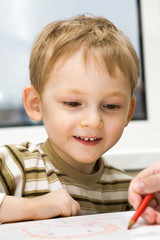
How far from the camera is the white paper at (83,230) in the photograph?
1.55ft

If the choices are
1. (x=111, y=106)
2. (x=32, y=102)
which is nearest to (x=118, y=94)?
Result: (x=111, y=106)

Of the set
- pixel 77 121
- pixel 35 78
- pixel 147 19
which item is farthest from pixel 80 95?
pixel 147 19

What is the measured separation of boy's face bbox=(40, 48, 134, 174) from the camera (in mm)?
691

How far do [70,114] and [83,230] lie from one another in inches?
10.6

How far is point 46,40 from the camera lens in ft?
2.60

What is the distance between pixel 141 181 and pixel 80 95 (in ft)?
0.67

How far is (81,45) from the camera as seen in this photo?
73cm

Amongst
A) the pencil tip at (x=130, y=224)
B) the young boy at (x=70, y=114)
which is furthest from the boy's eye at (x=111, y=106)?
the pencil tip at (x=130, y=224)

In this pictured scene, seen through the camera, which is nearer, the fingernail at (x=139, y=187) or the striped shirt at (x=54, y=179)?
the fingernail at (x=139, y=187)

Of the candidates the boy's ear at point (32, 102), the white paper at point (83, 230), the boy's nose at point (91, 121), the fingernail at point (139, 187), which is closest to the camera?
the white paper at point (83, 230)

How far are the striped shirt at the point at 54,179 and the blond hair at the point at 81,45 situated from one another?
0.15 metres

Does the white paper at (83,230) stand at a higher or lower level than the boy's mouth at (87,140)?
lower

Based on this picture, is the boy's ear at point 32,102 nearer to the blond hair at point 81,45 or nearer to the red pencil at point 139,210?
the blond hair at point 81,45

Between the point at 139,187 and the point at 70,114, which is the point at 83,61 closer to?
the point at 70,114
